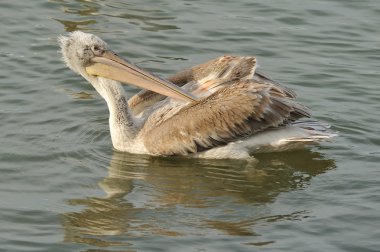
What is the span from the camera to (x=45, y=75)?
11.7 meters

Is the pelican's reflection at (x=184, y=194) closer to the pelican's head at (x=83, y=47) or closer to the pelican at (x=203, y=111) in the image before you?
the pelican at (x=203, y=111)

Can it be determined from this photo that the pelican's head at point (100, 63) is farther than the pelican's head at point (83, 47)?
No

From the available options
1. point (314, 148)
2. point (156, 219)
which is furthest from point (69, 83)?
point (156, 219)

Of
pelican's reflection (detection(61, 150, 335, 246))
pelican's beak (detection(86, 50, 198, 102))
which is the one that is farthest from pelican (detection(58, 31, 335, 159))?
pelican's reflection (detection(61, 150, 335, 246))

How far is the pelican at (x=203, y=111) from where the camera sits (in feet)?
31.2

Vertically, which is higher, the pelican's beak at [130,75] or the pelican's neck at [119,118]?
the pelican's beak at [130,75]

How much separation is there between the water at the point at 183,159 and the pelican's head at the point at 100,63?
71cm

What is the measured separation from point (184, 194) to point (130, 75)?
154cm

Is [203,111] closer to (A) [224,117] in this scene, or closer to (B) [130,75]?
(A) [224,117]

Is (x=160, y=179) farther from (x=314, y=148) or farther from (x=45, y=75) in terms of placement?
(x=45, y=75)

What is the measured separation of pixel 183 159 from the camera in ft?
32.0

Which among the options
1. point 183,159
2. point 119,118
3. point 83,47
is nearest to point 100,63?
point 83,47

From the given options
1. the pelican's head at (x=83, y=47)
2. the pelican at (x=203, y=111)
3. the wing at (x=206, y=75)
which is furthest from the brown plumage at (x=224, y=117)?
the pelican's head at (x=83, y=47)

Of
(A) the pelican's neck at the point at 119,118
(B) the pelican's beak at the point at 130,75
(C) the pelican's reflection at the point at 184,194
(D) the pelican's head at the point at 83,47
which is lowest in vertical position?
(C) the pelican's reflection at the point at 184,194
